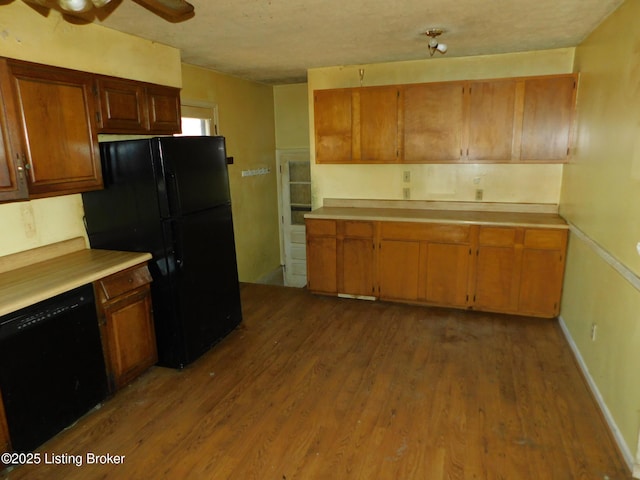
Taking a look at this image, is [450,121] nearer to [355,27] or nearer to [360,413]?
[355,27]

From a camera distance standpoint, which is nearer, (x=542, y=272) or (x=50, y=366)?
(x=50, y=366)

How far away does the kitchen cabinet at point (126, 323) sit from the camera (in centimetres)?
260

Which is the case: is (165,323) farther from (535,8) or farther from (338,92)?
(535,8)

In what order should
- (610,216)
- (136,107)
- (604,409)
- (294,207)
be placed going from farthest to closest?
(294,207), (136,107), (610,216), (604,409)

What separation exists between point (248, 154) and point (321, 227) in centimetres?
151

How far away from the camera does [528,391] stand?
2691 mm

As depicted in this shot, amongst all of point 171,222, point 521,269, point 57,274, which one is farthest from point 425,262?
point 57,274

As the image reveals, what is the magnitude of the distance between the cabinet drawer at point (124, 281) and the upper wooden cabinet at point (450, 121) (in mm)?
2225

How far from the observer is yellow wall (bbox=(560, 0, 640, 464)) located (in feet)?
7.11

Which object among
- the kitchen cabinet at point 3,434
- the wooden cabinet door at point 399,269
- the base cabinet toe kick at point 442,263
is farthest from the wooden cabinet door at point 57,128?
the wooden cabinet door at point 399,269

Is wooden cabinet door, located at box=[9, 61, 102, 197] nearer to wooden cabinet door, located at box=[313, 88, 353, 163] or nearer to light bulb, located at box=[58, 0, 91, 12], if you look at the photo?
light bulb, located at box=[58, 0, 91, 12]

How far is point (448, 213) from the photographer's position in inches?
163

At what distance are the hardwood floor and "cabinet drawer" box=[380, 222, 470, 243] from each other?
0.80 metres

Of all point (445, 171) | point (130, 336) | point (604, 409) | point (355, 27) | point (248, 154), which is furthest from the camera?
point (248, 154)
